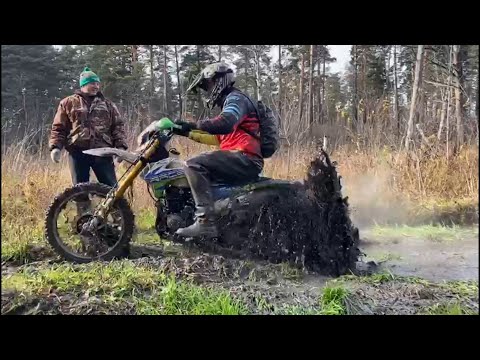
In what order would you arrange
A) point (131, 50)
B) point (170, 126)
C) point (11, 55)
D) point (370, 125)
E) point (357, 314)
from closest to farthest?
1. point (357, 314)
2. point (11, 55)
3. point (170, 126)
4. point (131, 50)
5. point (370, 125)

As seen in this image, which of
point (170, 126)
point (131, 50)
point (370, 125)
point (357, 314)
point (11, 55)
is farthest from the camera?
point (370, 125)

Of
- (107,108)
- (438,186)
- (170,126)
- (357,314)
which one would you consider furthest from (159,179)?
(438,186)

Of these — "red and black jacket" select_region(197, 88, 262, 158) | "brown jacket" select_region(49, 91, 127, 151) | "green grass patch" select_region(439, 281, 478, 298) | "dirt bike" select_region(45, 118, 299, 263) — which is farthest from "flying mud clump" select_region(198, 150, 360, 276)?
"brown jacket" select_region(49, 91, 127, 151)

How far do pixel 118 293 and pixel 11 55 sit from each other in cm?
181

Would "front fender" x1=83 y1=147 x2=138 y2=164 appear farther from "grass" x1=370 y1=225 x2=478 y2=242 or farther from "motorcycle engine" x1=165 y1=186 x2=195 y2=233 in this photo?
"grass" x1=370 y1=225 x2=478 y2=242

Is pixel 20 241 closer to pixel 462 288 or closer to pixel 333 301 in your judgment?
pixel 333 301

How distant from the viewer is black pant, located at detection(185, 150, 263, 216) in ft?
13.2

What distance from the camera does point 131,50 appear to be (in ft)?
14.2

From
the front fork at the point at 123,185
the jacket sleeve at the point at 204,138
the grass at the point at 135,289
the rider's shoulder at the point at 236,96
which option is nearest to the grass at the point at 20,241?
the grass at the point at 135,289

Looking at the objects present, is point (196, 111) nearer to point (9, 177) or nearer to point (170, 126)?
point (170, 126)

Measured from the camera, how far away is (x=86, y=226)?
413cm

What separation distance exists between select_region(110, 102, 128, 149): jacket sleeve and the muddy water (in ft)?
7.00

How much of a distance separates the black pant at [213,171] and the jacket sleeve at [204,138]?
0.12m

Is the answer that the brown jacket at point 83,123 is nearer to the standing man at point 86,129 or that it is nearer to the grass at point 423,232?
the standing man at point 86,129
